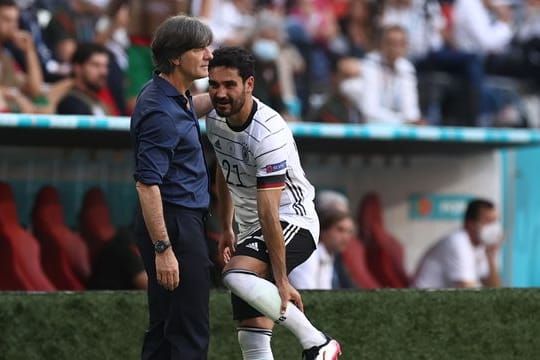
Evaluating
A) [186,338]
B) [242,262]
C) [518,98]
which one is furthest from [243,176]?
[518,98]

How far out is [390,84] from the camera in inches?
463

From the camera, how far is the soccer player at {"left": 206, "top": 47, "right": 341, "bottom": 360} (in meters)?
5.91

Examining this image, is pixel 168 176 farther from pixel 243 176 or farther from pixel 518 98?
pixel 518 98

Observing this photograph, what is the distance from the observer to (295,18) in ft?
43.4

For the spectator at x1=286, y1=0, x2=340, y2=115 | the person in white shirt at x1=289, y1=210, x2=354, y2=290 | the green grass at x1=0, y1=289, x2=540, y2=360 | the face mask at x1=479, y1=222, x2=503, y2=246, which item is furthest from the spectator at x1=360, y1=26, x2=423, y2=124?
the green grass at x1=0, y1=289, x2=540, y2=360

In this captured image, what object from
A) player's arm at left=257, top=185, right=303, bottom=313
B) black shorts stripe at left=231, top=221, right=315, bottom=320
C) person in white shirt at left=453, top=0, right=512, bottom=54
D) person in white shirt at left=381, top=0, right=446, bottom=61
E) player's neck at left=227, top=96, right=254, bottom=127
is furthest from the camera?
person in white shirt at left=453, top=0, right=512, bottom=54

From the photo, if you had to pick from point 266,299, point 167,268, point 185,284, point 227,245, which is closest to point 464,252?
point 227,245

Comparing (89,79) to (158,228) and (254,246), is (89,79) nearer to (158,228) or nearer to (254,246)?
(254,246)

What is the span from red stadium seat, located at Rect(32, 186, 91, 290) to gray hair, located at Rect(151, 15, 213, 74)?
418 centimetres

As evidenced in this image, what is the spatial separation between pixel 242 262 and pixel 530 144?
6256 mm

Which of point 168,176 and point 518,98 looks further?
point 518,98

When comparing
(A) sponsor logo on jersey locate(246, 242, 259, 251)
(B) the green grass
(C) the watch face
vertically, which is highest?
(C) the watch face

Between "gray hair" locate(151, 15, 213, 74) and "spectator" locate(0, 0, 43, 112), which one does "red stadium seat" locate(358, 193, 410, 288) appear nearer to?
"spectator" locate(0, 0, 43, 112)

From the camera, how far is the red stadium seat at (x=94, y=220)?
33.6 ft
